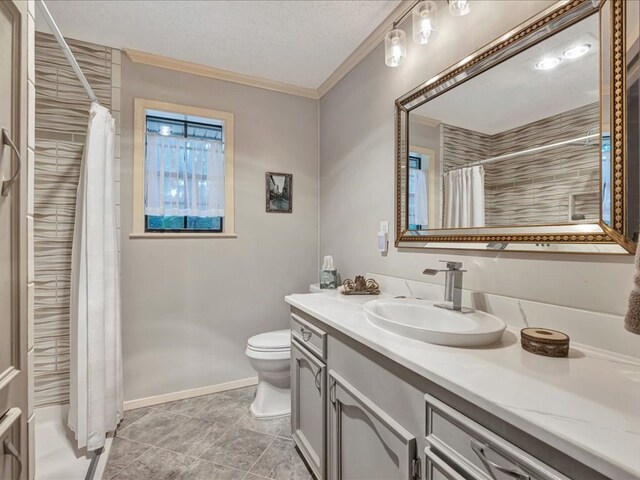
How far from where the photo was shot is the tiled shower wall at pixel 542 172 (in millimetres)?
982

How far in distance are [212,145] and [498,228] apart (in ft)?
6.76

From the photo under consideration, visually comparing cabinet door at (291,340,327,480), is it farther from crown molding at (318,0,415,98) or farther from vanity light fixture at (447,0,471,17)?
crown molding at (318,0,415,98)

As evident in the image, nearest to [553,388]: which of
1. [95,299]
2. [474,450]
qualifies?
[474,450]

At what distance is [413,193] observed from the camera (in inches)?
66.2

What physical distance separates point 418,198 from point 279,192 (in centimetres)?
131

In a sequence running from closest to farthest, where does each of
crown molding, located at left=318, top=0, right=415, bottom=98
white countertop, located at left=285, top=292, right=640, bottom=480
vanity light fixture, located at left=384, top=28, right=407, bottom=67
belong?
1. white countertop, located at left=285, top=292, right=640, bottom=480
2. vanity light fixture, located at left=384, top=28, right=407, bottom=67
3. crown molding, located at left=318, top=0, right=415, bottom=98

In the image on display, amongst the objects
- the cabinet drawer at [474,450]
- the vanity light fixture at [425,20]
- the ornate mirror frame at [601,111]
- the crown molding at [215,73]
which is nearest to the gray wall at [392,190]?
the ornate mirror frame at [601,111]

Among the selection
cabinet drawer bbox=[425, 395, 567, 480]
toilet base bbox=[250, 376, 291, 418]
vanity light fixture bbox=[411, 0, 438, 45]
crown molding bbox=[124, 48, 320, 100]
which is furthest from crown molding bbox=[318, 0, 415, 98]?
toilet base bbox=[250, 376, 291, 418]

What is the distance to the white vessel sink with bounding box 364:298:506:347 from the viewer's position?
3.06 ft

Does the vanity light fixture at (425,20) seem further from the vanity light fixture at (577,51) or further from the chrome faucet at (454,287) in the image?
the chrome faucet at (454,287)

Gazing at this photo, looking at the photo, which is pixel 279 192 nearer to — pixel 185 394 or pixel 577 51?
pixel 185 394

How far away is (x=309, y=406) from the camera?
1515mm

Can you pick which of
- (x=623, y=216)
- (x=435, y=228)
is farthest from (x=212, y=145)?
(x=623, y=216)

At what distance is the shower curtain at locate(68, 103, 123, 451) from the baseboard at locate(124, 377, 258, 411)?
34cm
